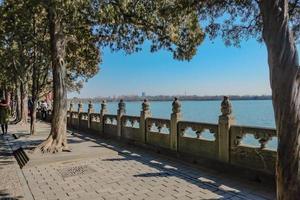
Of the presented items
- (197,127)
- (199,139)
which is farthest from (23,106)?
Answer: (199,139)

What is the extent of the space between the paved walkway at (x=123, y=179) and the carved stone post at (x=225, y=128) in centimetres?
54

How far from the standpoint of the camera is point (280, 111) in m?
3.70

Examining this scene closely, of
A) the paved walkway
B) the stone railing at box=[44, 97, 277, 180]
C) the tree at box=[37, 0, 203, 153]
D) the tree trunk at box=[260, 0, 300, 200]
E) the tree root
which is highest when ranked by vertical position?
the tree at box=[37, 0, 203, 153]

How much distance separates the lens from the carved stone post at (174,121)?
1250 centimetres

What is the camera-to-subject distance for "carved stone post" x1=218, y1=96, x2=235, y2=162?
9.87 metres

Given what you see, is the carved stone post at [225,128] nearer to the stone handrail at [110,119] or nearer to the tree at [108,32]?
the tree at [108,32]

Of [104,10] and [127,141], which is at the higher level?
[104,10]

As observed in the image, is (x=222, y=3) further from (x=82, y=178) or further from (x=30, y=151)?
(x=30, y=151)

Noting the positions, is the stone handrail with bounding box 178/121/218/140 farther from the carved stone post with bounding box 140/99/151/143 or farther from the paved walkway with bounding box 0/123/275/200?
the carved stone post with bounding box 140/99/151/143

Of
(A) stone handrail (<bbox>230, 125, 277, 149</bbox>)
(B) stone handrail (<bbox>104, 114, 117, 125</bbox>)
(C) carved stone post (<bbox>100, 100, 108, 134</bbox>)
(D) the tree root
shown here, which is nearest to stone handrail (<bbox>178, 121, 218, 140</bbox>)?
(A) stone handrail (<bbox>230, 125, 277, 149</bbox>)

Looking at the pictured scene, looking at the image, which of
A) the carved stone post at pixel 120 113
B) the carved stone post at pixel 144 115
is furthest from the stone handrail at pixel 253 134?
the carved stone post at pixel 120 113

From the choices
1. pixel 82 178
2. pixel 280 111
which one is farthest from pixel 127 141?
pixel 280 111

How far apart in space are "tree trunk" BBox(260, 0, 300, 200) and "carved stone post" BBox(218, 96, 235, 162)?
6.15 metres

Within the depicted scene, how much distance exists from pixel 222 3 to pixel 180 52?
7.86m
